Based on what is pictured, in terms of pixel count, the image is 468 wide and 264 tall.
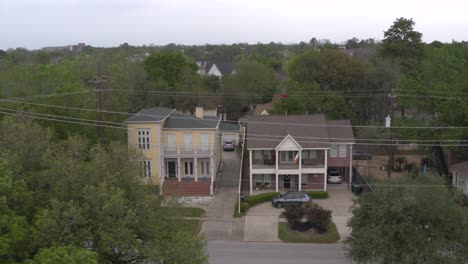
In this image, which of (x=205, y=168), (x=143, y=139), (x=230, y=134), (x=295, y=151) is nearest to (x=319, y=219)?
(x=295, y=151)

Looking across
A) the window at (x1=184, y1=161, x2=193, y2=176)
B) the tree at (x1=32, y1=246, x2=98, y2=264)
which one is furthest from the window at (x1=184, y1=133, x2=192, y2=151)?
the tree at (x1=32, y1=246, x2=98, y2=264)

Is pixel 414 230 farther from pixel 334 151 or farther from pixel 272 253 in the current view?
pixel 334 151

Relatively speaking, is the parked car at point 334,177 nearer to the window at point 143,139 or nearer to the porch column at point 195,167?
the porch column at point 195,167

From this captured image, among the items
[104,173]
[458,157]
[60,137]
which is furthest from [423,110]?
[104,173]

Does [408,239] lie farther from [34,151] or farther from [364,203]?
[34,151]

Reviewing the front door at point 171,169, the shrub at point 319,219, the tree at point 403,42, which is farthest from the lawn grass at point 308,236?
the tree at point 403,42

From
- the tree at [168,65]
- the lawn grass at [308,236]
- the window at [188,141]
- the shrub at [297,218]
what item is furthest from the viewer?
the tree at [168,65]
